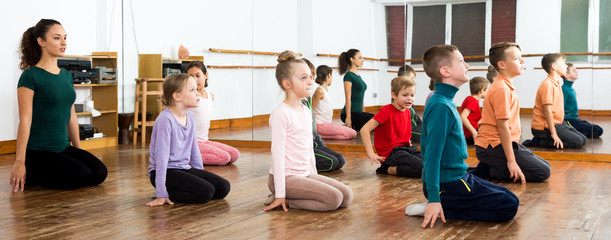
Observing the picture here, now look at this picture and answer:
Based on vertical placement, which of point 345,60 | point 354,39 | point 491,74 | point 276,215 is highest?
point 354,39

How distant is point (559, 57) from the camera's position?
18.2ft

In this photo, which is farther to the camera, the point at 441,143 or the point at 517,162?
the point at 517,162

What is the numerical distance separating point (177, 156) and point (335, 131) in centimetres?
333

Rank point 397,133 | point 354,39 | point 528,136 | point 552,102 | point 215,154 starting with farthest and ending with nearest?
point 354,39, point 528,136, point 552,102, point 215,154, point 397,133

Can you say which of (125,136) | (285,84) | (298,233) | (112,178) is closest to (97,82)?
(125,136)

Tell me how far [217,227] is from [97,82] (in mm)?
4150

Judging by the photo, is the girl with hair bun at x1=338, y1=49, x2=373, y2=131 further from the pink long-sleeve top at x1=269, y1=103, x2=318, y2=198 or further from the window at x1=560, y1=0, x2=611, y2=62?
the pink long-sleeve top at x1=269, y1=103, x2=318, y2=198

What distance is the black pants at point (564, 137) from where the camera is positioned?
5.41 metres

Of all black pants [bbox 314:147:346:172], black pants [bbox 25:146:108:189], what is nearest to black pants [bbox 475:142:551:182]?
black pants [bbox 314:147:346:172]

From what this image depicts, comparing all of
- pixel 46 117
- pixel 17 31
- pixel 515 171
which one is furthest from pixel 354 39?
pixel 46 117

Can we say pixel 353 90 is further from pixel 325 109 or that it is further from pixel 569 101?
pixel 569 101

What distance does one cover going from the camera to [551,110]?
553 centimetres

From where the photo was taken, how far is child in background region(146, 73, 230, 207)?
11.1ft

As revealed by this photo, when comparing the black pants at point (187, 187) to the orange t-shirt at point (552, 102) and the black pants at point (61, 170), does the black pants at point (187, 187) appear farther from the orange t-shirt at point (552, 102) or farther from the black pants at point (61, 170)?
the orange t-shirt at point (552, 102)
